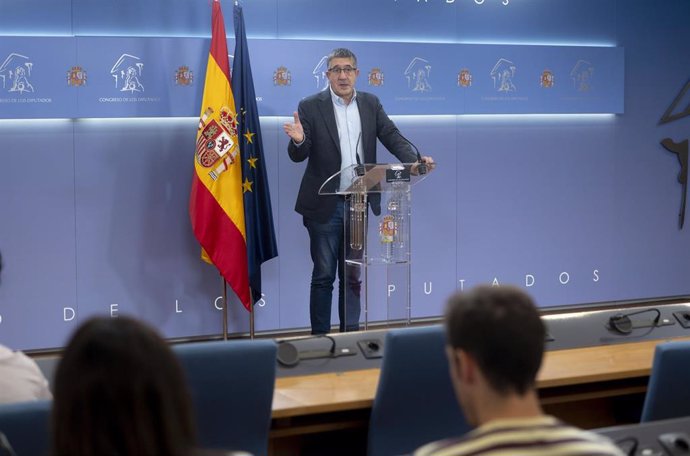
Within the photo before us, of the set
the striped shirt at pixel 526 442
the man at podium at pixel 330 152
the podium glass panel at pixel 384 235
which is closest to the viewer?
the striped shirt at pixel 526 442

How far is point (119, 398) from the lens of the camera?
116 cm

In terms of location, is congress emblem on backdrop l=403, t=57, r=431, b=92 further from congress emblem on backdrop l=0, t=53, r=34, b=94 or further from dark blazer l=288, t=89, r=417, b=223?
congress emblem on backdrop l=0, t=53, r=34, b=94

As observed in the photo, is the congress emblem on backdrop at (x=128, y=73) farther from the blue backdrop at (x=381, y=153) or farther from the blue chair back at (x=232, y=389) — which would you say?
the blue chair back at (x=232, y=389)

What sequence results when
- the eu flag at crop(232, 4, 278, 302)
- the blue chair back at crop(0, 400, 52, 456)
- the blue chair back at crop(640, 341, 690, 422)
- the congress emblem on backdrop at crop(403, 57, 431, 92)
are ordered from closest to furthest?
the blue chair back at crop(0, 400, 52, 456) < the blue chair back at crop(640, 341, 690, 422) < the eu flag at crop(232, 4, 278, 302) < the congress emblem on backdrop at crop(403, 57, 431, 92)

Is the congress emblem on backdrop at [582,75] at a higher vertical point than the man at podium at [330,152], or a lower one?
higher

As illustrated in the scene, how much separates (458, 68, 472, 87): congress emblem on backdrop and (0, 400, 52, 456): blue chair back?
5.52 meters

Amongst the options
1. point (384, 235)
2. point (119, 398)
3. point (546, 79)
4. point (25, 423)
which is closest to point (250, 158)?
point (384, 235)

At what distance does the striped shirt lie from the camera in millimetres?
1438

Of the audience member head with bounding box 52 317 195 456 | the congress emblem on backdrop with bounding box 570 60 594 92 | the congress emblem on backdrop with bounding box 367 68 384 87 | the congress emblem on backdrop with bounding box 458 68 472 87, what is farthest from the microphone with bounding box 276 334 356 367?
Result: the congress emblem on backdrop with bounding box 570 60 594 92

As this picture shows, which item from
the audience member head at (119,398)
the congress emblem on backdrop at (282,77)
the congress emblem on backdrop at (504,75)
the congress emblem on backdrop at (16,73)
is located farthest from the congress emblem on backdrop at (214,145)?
the audience member head at (119,398)

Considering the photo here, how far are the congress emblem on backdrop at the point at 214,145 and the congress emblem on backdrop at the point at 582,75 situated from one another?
10.4ft

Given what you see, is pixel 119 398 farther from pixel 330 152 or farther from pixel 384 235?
pixel 330 152

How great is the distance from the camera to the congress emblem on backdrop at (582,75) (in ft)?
24.2

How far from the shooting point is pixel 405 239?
4.64 meters
